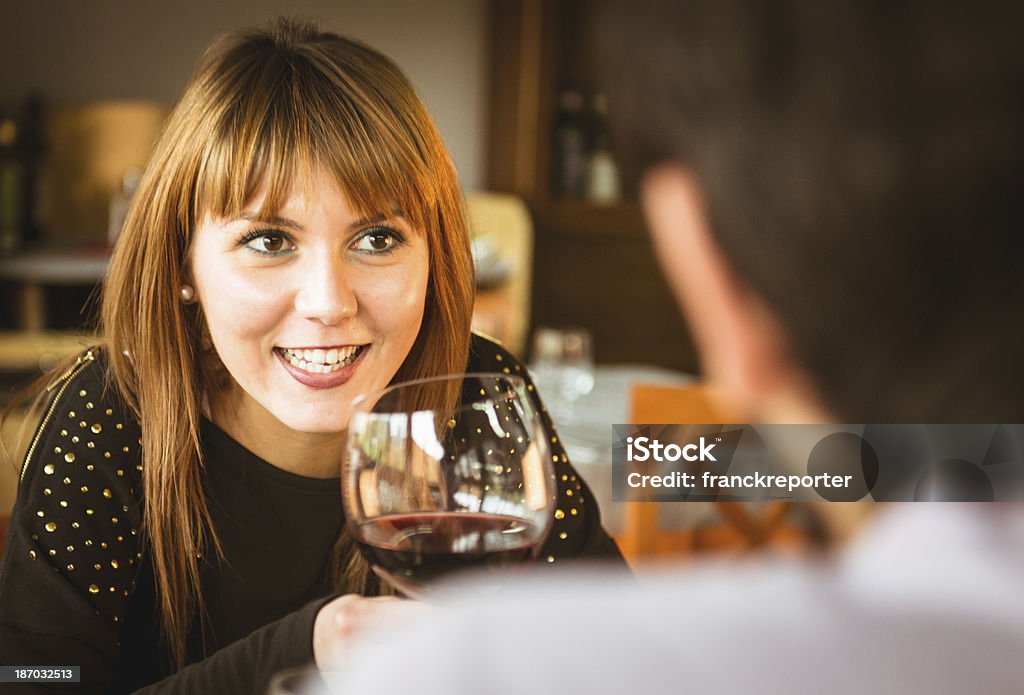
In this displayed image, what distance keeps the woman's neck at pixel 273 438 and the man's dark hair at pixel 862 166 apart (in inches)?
18.0

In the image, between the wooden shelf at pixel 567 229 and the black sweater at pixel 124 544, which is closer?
the black sweater at pixel 124 544

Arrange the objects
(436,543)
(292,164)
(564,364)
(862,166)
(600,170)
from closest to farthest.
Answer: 1. (862,166)
2. (436,543)
3. (292,164)
4. (564,364)
5. (600,170)

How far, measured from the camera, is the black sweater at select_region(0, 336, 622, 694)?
626 mm

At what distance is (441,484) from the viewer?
0.48 meters

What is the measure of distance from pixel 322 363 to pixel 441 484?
22 cm

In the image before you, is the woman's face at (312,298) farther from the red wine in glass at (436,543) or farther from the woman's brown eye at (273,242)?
the red wine in glass at (436,543)

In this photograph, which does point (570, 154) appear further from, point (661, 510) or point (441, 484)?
point (441, 484)

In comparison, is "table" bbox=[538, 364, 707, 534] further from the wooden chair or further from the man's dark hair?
the man's dark hair

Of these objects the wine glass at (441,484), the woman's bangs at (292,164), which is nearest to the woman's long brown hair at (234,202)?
the woman's bangs at (292,164)

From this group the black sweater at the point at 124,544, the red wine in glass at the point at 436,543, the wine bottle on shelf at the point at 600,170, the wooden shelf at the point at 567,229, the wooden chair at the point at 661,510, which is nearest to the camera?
the red wine in glass at the point at 436,543

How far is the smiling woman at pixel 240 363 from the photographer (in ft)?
2.08

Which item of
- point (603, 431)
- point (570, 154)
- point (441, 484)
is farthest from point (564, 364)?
point (441, 484)

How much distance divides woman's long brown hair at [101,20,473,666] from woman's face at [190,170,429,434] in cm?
1

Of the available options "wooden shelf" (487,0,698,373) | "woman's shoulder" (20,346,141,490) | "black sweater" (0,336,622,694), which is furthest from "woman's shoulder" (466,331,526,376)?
"wooden shelf" (487,0,698,373)
